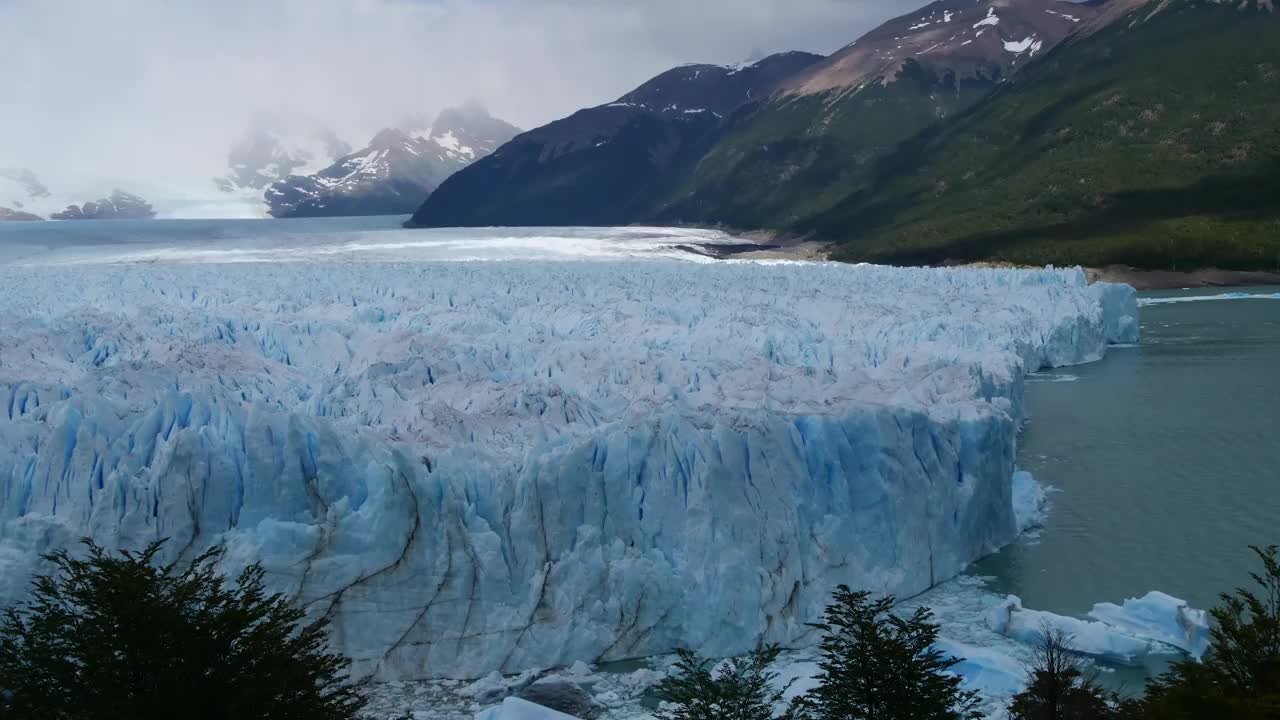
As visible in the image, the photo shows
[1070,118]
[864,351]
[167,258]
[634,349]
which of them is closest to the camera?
[634,349]

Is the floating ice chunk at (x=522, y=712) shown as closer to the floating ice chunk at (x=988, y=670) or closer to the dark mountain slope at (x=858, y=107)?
the floating ice chunk at (x=988, y=670)

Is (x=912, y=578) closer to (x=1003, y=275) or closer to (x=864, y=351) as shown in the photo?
(x=864, y=351)

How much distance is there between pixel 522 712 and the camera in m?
8.72

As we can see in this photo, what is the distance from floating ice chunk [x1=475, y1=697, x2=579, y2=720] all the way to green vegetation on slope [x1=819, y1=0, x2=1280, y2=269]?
2240 inches

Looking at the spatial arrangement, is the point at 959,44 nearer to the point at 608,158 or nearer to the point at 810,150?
the point at 810,150

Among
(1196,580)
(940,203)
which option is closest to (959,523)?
(1196,580)

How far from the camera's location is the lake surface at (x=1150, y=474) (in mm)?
12781

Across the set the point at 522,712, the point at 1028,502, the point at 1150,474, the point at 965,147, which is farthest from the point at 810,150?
the point at 522,712

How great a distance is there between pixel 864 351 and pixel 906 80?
123 meters

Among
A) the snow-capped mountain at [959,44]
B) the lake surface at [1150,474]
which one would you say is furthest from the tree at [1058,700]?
the snow-capped mountain at [959,44]

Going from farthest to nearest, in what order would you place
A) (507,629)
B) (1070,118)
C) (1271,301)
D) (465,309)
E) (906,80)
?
(906,80), (1070,118), (1271,301), (465,309), (507,629)

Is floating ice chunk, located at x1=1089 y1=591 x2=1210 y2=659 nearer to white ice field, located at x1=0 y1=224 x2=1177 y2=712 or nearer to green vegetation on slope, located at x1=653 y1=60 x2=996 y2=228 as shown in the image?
white ice field, located at x1=0 y1=224 x2=1177 y2=712

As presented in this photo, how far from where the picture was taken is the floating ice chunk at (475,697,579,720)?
868 cm

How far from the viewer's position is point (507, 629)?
10344mm
